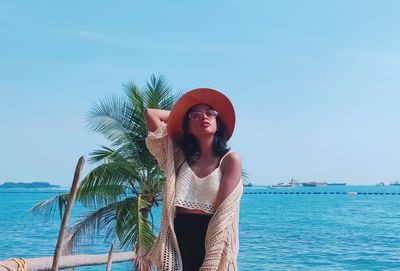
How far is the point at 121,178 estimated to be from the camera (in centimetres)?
1006

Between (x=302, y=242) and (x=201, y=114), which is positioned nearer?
(x=201, y=114)

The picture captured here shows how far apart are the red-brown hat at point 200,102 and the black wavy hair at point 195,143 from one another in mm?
18

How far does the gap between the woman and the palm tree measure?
7010mm

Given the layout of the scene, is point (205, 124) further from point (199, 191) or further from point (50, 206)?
point (50, 206)

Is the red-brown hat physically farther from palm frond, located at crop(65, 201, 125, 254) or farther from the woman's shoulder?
palm frond, located at crop(65, 201, 125, 254)

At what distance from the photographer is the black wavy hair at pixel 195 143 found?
2734mm

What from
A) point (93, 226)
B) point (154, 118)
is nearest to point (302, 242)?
point (93, 226)

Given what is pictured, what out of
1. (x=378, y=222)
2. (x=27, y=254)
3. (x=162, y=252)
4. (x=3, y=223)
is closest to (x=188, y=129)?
(x=162, y=252)

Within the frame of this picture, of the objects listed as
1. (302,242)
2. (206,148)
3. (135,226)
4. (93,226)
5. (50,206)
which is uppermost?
(206,148)

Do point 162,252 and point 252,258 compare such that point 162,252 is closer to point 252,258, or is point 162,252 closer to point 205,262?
point 205,262

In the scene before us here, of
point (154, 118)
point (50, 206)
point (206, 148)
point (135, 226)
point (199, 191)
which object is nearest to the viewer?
point (199, 191)

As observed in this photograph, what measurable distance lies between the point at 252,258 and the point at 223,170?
2973 cm

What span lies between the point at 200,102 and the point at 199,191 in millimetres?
434

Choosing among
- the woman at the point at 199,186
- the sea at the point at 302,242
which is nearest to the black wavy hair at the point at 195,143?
the woman at the point at 199,186
